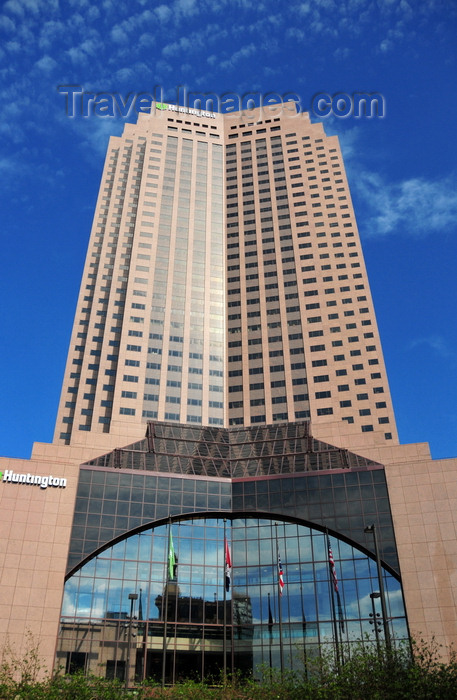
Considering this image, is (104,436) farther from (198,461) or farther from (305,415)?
(305,415)

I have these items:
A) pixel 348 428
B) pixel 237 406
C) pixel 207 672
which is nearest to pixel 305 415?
pixel 237 406

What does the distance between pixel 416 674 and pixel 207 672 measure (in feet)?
123

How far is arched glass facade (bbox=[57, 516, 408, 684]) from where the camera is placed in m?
59.4

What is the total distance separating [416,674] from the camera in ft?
98.2

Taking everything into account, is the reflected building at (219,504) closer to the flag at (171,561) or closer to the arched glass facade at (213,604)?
the arched glass facade at (213,604)

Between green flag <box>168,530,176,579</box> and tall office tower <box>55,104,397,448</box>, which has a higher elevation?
tall office tower <box>55,104,397,448</box>

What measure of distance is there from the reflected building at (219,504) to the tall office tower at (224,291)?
1.68 ft

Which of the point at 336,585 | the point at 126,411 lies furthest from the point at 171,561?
the point at 126,411

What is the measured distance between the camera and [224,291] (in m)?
129

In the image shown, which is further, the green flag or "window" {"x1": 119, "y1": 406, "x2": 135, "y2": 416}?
"window" {"x1": 119, "y1": 406, "x2": 135, "y2": 416}

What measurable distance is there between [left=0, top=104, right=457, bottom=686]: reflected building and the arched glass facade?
Answer: 0.51 ft

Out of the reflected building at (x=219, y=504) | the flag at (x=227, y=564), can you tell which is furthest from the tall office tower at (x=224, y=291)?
the flag at (x=227, y=564)

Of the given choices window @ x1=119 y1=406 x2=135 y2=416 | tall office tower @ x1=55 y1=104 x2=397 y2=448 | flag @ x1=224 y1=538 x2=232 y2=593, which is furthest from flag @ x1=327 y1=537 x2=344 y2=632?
window @ x1=119 y1=406 x2=135 y2=416

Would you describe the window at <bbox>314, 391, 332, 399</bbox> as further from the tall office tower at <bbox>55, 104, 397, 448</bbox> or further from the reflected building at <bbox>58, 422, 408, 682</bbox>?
the reflected building at <bbox>58, 422, 408, 682</bbox>
